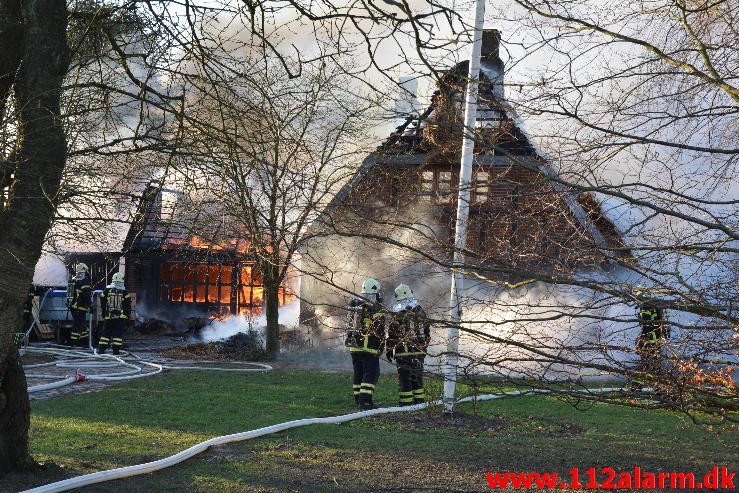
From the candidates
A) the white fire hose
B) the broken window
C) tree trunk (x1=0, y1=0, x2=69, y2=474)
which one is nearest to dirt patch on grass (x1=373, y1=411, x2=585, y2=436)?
the white fire hose

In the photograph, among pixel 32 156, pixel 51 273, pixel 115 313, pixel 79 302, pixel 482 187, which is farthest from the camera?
pixel 51 273

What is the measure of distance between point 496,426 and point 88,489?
5.10m

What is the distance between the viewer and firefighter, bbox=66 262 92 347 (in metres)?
19.8

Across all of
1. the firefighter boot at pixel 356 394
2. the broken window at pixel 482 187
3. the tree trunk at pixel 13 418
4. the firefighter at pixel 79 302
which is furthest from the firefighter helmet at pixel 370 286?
the firefighter at pixel 79 302

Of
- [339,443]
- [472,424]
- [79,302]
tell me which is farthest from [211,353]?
[339,443]

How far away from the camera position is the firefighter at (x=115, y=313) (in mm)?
18459

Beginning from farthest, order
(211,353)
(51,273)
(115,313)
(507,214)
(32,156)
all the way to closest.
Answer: (51,273)
(211,353)
(115,313)
(32,156)
(507,214)

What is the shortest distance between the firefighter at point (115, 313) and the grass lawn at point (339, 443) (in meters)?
6.30

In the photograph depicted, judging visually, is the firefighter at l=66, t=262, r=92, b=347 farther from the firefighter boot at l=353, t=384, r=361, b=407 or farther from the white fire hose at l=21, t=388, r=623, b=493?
the white fire hose at l=21, t=388, r=623, b=493

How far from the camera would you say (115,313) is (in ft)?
61.2

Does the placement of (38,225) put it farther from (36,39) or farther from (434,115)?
(434,115)

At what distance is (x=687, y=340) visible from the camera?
5133 millimetres

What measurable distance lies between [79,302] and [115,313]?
1.78 meters

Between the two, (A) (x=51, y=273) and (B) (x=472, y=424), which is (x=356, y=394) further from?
(A) (x=51, y=273)
